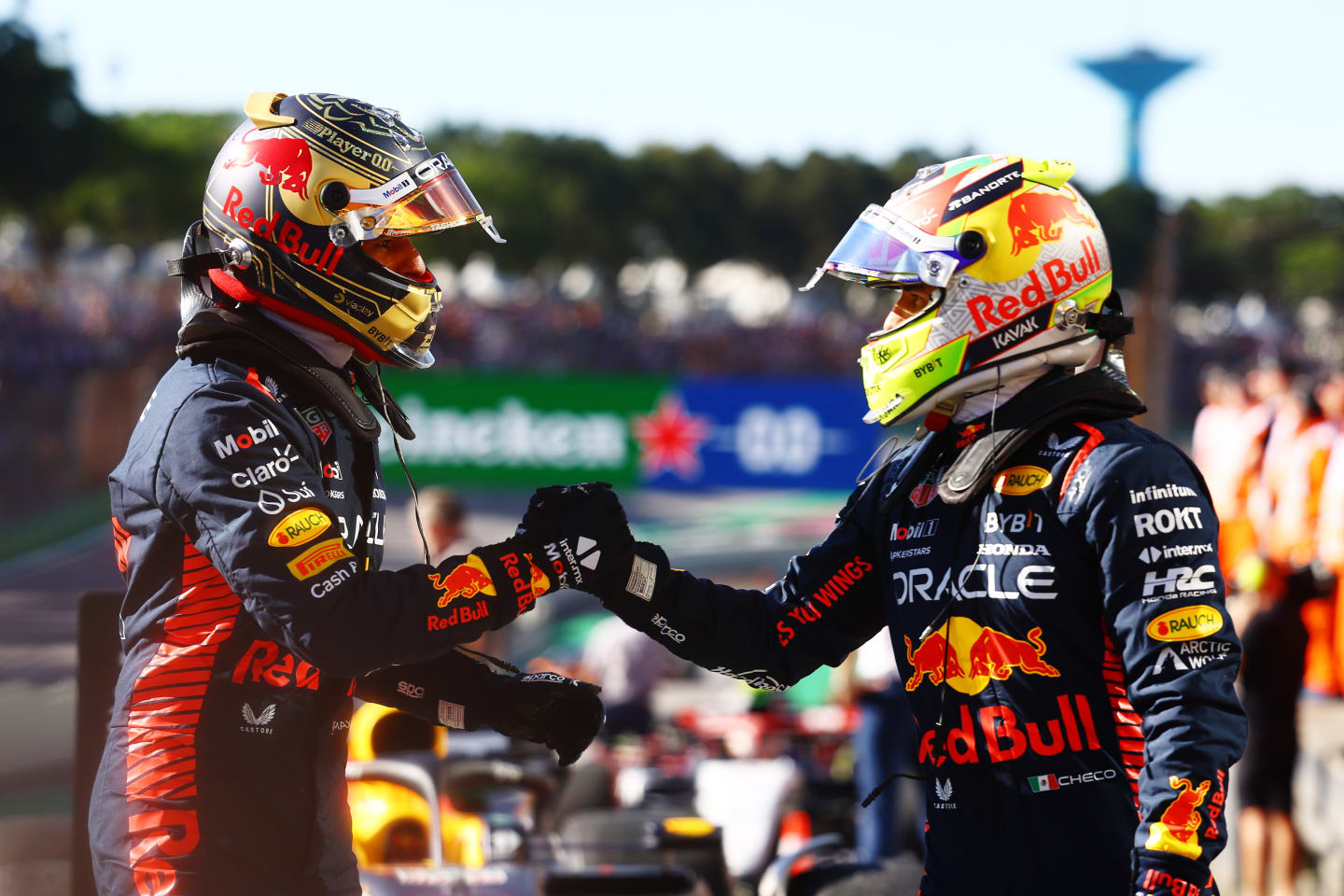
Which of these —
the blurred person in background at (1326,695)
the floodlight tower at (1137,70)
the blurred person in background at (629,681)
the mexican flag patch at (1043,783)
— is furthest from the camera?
the floodlight tower at (1137,70)

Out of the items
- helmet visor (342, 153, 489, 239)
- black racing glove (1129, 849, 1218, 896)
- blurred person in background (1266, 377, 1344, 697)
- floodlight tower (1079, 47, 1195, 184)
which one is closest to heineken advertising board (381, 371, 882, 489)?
blurred person in background (1266, 377, 1344, 697)

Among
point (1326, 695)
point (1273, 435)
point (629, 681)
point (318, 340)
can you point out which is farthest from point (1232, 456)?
point (318, 340)

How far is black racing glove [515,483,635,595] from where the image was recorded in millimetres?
2639

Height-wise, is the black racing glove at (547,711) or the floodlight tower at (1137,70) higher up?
the floodlight tower at (1137,70)

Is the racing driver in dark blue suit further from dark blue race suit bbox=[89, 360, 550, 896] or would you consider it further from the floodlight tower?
the floodlight tower

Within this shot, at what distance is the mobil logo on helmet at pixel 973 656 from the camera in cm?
248

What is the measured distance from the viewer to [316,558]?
238 centimetres

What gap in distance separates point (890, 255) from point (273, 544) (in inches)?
51.1

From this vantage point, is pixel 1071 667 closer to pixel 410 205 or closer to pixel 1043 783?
pixel 1043 783

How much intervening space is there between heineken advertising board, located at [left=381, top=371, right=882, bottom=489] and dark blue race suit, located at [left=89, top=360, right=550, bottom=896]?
11.0 m

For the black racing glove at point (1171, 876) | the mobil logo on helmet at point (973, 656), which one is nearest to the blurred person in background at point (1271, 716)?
the mobil logo on helmet at point (973, 656)

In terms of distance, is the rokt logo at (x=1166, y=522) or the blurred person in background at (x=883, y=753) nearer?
the rokt logo at (x=1166, y=522)

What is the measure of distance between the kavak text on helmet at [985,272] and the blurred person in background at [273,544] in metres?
0.81

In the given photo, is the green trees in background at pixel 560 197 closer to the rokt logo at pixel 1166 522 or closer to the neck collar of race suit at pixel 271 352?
the neck collar of race suit at pixel 271 352
